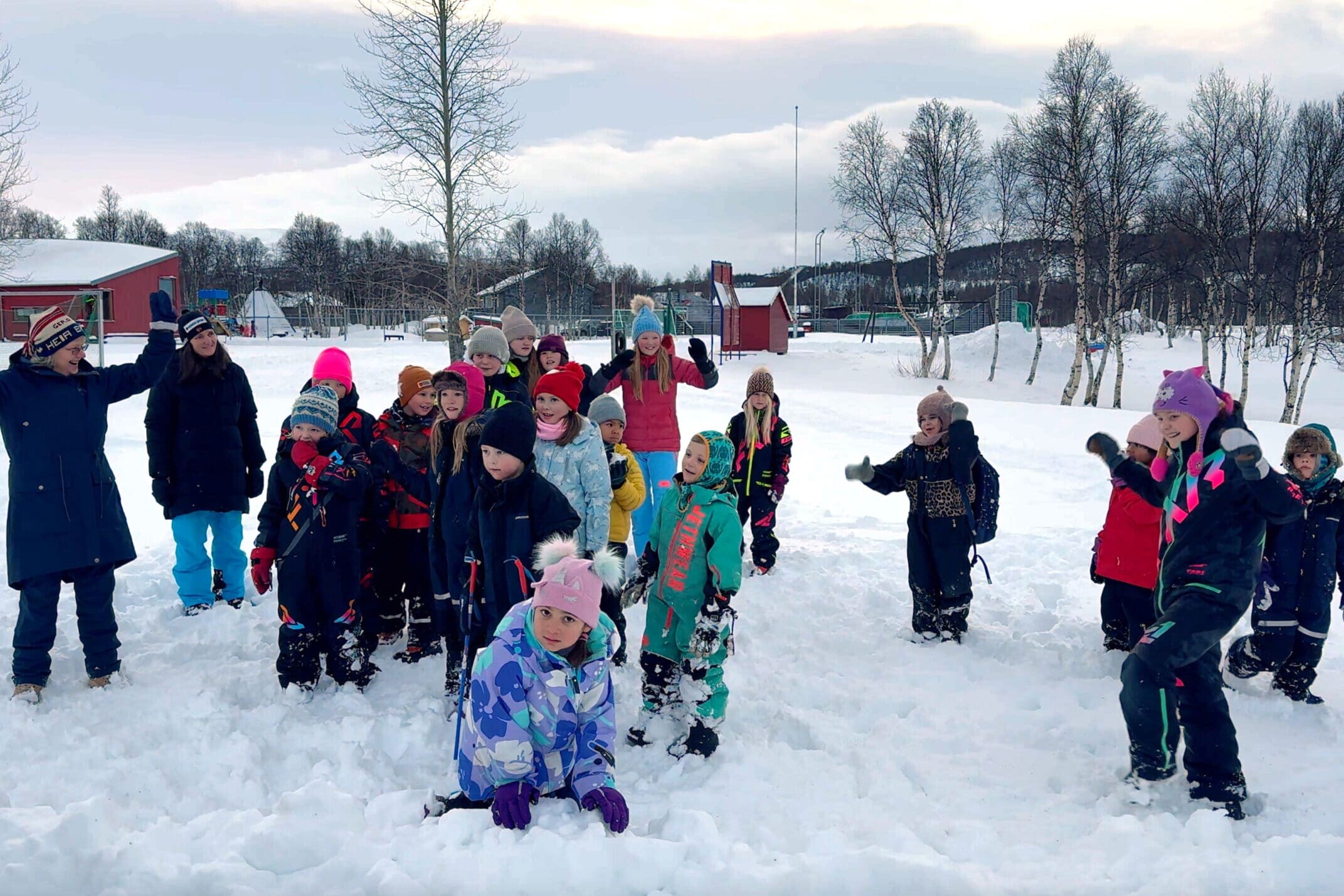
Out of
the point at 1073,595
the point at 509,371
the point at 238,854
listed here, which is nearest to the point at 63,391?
the point at 509,371

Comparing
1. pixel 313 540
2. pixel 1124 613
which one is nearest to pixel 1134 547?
pixel 1124 613

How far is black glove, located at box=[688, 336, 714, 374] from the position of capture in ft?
21.6

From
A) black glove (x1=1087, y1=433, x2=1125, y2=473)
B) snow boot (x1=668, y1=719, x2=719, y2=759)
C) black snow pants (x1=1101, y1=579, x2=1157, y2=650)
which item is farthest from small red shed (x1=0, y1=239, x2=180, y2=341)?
black glove (x1=1087, y1=433, x2=1125, y2=473)

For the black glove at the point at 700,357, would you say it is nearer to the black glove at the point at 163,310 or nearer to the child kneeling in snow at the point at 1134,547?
the child kneeling in snow at the point at 1134,547

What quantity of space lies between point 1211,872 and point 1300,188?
28426 mm

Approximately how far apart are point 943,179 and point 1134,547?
2918cm

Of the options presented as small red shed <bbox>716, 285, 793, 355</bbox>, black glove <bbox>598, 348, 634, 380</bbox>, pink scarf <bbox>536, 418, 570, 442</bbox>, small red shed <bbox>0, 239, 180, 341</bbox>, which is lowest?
pink scarf <bbox>536, 418, 570, 442</bbox>

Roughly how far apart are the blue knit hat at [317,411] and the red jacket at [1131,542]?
4.57 metres

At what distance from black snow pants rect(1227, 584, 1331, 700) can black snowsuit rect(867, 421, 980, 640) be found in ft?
5.19

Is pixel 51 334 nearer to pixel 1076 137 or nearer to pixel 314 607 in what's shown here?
pixel 314 607

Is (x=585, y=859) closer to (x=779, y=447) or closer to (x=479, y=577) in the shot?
(x=479, y=577)

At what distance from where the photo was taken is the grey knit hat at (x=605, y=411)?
212 inches

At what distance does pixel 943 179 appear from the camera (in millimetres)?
31109

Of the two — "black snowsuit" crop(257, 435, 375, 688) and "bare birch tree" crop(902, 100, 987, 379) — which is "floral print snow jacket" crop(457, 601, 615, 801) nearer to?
"black snowsuit" crop(257, 435, 375, 688)
